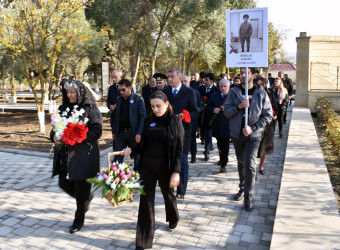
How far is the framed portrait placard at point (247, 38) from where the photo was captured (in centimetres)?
500

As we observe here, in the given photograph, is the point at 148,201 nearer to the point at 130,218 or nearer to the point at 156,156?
the point at 156,156

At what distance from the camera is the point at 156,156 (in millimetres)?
3812

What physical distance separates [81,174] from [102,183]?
515 millimetres

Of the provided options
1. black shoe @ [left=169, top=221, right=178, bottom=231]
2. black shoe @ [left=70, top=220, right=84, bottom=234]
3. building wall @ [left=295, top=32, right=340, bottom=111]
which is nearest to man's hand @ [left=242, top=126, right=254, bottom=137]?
black shoe @ [left=169, top=221, right=178, bottom=231]

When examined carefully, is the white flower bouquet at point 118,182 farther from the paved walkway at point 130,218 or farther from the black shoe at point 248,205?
the black shoe at point 248,205

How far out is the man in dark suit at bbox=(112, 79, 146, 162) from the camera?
19.3ft

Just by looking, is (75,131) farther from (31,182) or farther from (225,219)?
(31,182)

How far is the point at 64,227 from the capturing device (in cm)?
448

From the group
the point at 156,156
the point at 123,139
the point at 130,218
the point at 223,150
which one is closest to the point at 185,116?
the point at 123,139

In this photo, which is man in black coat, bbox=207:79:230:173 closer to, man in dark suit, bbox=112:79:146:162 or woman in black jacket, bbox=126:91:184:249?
man in dark suit, bbox=112:79:146:162

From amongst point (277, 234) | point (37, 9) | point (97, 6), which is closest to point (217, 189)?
point (277, 234)

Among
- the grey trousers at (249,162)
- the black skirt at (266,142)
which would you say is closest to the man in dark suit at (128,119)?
the grey trousers at (249,162)

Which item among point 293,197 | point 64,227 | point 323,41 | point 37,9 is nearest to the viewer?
point 64,227

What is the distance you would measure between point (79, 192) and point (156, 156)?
4.03ft
